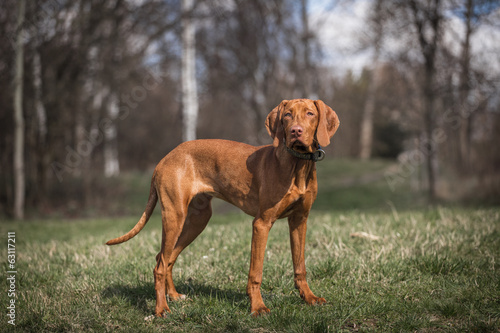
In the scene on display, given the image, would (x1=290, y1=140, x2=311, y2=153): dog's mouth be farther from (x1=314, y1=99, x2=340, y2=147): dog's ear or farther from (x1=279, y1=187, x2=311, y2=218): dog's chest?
(x1=279, y1=187, x2=311, y2=218): dog's chest

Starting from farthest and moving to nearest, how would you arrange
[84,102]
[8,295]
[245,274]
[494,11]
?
[84,102] → [494,11] → [245,274] → [8,295]

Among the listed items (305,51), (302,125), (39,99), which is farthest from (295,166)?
(305,51)

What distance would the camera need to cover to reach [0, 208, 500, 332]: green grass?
322 cm

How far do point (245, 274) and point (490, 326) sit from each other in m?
2.23

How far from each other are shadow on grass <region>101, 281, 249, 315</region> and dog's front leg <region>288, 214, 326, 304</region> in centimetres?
49

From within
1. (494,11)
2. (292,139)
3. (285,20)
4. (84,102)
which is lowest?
(292,139)

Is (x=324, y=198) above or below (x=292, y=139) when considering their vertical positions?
below

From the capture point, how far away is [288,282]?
3961 mm

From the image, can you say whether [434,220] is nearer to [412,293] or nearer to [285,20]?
[412,293]

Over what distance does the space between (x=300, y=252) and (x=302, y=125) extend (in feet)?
3.74

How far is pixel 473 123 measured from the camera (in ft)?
52.6

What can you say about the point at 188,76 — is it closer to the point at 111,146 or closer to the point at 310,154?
the point at 111,146

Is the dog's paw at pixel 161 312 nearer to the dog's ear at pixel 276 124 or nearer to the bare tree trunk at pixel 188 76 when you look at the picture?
the dog's ear at pixel 276 124

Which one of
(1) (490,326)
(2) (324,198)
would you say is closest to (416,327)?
(1) (490,326)
